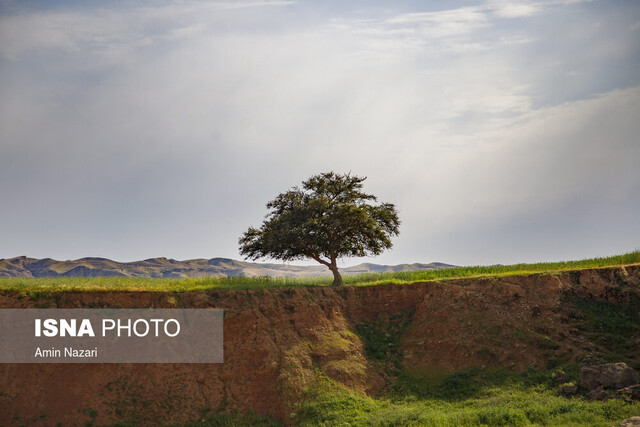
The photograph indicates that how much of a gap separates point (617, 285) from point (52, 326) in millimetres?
33863

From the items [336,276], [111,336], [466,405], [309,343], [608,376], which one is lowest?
[466,405]

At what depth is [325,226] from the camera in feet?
114

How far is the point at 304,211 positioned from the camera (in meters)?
35.3

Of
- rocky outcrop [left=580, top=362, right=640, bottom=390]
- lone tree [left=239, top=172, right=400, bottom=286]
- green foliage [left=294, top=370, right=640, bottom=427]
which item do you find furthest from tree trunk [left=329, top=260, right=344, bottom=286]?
rocky outcrop [left=580, top=362, right=640, bottom=390]

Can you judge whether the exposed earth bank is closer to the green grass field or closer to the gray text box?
the gray text box

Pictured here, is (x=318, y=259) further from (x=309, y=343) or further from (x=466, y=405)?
(x=466, y=405)

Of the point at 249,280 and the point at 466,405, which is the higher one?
the point at 249,280

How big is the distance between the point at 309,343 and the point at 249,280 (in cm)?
758

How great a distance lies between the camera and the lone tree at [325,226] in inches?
1377

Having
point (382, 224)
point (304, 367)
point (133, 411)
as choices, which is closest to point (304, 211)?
point (382, 224)

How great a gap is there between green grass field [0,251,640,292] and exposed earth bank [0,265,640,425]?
90 cm

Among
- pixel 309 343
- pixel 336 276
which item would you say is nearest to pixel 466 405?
pixel 309 343

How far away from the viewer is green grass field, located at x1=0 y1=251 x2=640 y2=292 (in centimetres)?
2716

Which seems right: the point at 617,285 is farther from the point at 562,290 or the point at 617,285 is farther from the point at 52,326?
the point at 52,326
